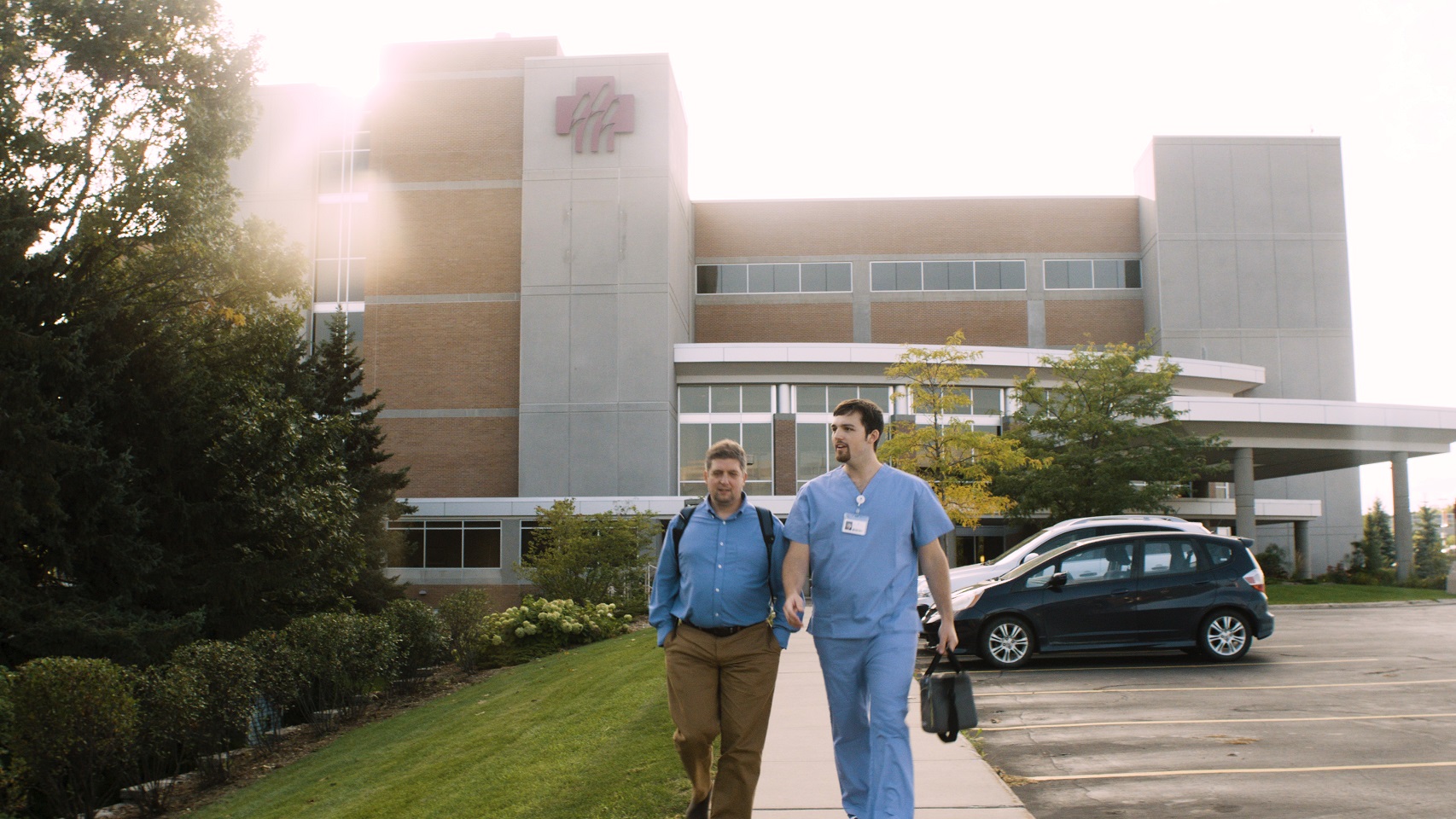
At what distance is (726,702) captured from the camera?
5.54 metres

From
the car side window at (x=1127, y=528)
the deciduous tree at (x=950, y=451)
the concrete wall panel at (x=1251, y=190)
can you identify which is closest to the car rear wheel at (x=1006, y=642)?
the car side window at (x=1127, y=528)

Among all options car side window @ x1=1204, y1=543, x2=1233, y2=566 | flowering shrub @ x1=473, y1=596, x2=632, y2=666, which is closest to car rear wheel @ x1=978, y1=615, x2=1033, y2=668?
car side window @ x1=1204, y1=543, x2=1233, y2=566

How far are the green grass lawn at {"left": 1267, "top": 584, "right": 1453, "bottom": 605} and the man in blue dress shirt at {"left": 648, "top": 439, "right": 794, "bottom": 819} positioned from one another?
25.3m

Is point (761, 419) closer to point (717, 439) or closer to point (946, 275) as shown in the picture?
point (717, 439)

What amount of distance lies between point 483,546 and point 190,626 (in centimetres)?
2335

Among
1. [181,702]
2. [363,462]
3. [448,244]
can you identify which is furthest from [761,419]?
[181,702]

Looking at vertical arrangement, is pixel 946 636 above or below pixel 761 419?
below

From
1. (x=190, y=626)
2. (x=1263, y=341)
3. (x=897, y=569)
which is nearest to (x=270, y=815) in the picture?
(x=190, y=626)

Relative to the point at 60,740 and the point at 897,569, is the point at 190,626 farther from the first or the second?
the point at 897,569

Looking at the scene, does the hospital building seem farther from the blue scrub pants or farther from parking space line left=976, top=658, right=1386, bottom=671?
the blue scrub pants

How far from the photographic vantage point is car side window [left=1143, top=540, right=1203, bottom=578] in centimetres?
1279

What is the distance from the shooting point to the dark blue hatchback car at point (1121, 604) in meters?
12.6

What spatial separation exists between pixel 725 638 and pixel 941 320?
43.2 meters

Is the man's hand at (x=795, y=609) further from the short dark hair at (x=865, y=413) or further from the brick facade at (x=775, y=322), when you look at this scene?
the brick facade at (x=775, y=322)
